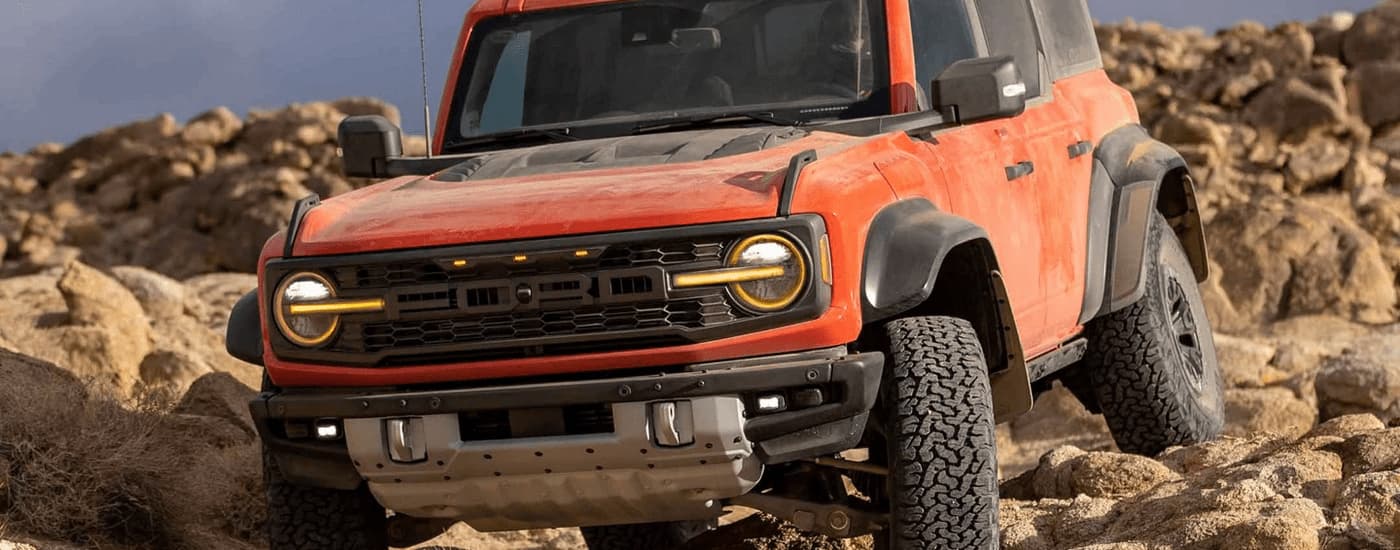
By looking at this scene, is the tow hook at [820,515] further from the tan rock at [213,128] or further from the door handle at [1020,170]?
the tan rock at [213,128]

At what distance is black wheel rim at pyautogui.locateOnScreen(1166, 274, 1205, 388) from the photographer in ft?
27.7

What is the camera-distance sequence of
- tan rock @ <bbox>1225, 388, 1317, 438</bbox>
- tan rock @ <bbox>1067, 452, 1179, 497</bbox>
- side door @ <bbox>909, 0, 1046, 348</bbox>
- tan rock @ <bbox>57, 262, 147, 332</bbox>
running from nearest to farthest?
side door @ <bbox>909, 0, 1046, 348</bbox> < tan rock @ <bbox>1067, 452, 1179, 497</bbox> < tan rock @ <bbox>1225, 388, 1317, 438</bbox> < tan rock @ <bbox>57, 262, 147, 332</bbox>

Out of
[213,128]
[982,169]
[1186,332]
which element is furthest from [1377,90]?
[982,169]

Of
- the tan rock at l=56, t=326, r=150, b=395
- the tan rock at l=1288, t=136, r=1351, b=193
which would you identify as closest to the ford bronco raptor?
the tan rock at l=56, t=326, r=150, b=395

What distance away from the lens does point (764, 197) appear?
16.9 feet

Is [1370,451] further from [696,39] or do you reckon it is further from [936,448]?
[696,39]

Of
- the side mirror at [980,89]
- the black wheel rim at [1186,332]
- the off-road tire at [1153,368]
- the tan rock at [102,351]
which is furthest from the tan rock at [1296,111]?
the side mirror at [980,89]

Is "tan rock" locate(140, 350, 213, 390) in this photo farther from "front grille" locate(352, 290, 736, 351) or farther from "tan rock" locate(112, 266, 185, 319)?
"front grille" locate(352, 290, 736, 351)

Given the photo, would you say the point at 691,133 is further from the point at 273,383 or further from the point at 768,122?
the point at 273,383

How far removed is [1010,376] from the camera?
241 inches

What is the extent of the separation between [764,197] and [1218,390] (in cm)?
420

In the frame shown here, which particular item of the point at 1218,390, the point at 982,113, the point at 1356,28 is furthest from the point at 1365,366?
the point at 1356,28

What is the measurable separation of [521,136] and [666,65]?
0.51m

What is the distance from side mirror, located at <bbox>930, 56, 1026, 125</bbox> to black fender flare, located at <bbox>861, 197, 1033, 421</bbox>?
Result: 405mm
